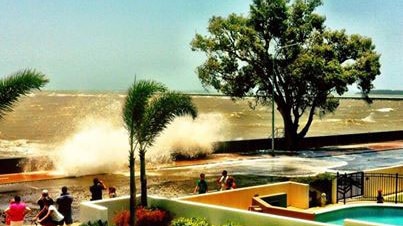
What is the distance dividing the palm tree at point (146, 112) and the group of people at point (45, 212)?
78.7 inches

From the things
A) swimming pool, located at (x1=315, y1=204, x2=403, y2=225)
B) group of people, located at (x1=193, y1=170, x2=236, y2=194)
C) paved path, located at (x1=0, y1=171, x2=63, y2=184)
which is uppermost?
group of people, located at (x1=193, y1=170, x2=236, y2=194)

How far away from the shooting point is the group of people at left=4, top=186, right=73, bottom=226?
563 inches

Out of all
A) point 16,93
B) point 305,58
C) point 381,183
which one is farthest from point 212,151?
point 16,93

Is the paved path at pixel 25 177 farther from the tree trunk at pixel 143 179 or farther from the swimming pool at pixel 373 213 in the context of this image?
the swimming pool at pixel 373 213

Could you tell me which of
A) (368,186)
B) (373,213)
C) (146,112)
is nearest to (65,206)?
(146,112)

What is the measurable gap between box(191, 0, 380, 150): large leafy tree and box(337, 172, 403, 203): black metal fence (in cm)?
2170

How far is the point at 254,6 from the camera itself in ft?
152

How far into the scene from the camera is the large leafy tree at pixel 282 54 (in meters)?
44.9

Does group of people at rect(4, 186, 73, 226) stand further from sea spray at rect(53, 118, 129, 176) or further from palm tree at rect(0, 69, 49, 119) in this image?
sea spray at rect(53, 118, 129, 176)

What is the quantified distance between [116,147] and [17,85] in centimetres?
2783

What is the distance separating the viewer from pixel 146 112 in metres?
15.1

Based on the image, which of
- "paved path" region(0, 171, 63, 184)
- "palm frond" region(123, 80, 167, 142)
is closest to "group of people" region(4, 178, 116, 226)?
"palm frond" region(123, 80, 167, 142)

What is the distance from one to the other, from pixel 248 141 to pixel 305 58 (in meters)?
7.32

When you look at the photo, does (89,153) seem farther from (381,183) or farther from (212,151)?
(381,183)
